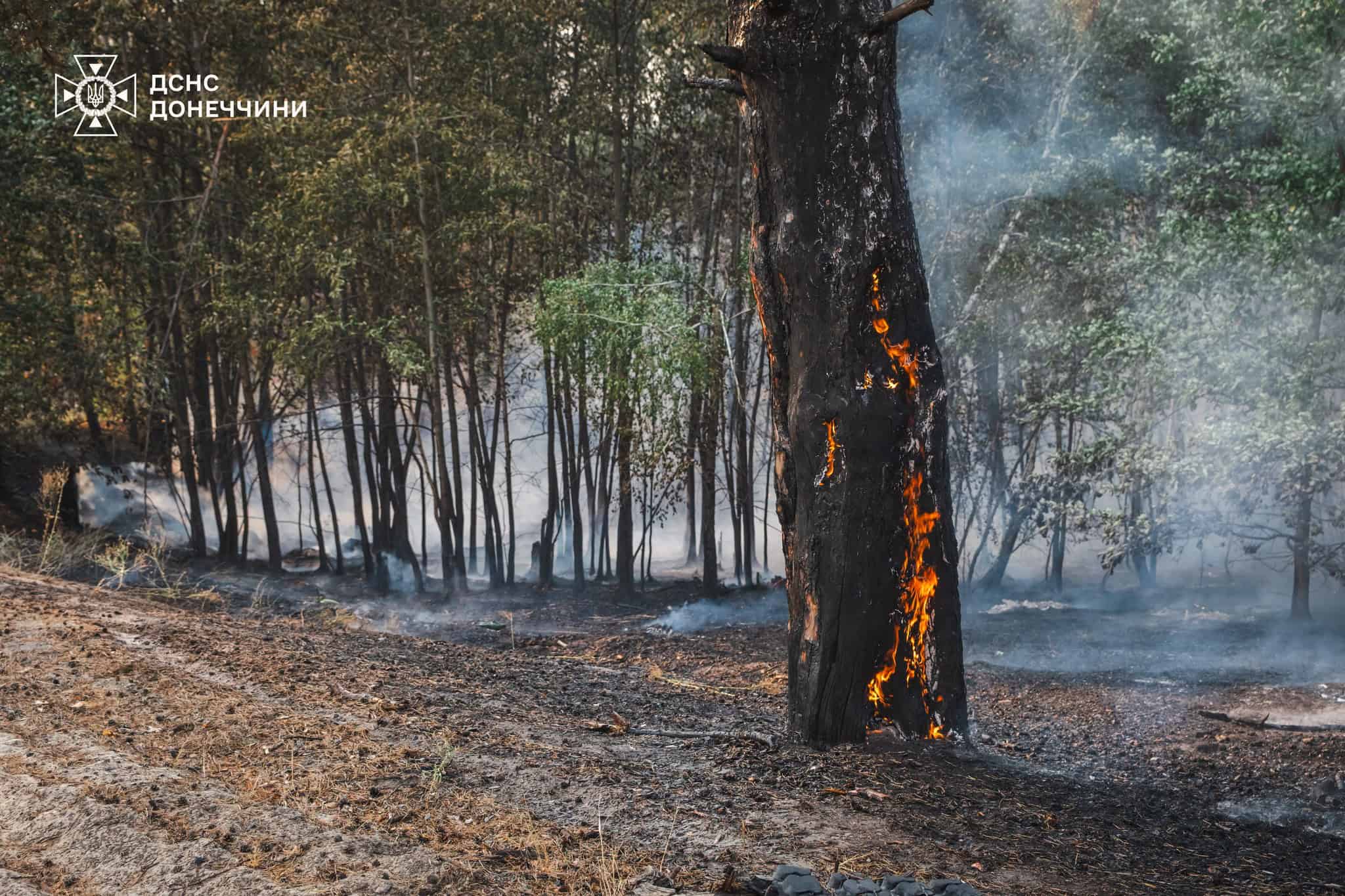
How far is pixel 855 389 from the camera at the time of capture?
14.8 feet

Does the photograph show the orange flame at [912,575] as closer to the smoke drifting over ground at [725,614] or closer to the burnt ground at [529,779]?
the burnt ground at [529,779]

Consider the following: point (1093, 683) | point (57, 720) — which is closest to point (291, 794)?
point (57, 720)

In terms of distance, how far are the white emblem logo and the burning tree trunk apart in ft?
29.6

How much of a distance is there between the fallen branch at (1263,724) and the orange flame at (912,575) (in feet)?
9.38

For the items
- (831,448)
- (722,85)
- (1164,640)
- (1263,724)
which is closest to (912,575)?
(831,448)

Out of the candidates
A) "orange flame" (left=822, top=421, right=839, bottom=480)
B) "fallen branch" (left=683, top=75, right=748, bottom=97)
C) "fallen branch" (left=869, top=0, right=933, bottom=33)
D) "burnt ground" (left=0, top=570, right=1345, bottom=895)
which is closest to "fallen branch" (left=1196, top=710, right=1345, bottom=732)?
"burnt ground" (left=0, top=570, right=1345, bottom=895)

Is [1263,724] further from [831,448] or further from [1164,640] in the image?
[1164,640]

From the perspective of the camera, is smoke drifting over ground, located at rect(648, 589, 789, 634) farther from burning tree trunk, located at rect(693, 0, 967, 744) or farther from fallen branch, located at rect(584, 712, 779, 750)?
burning tree trunk, located at rect(693, 0, 967, 744)

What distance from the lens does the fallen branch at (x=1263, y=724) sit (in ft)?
20.8

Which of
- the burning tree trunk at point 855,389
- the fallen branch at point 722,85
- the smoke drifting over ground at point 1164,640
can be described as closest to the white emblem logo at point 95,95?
the fallen branch at point 722,85

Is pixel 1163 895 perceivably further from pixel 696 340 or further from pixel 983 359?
pixel 983 359

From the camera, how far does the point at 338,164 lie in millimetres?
10961

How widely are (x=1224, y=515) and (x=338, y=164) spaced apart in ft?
29.8

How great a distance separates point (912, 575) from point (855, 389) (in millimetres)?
773
